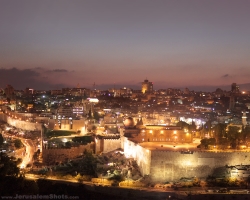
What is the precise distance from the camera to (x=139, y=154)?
14305 millimetres

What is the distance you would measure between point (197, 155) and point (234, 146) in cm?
264

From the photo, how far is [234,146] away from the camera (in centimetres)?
1516

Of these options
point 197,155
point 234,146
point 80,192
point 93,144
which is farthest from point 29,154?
point 234,146

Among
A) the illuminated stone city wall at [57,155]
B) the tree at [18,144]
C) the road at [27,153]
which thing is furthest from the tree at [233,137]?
the tree at [18,144]

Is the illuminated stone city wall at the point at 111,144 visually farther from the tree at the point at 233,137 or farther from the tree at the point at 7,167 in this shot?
the tree at the point at 7,167

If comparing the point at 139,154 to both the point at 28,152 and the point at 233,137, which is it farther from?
the point at 28,152

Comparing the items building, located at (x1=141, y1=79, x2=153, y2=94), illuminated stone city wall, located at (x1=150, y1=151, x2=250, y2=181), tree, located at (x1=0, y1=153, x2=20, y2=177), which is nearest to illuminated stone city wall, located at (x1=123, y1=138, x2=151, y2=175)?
illuminated stone city wall, located at (x1=150, y1=151, x2=250, y2=181)

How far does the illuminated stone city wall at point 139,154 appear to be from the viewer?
524 inches

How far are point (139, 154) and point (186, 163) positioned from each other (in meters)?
1.96

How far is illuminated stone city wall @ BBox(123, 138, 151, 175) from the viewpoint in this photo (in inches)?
524

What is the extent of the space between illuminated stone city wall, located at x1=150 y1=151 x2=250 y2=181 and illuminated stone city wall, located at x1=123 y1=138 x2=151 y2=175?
0.81 feet

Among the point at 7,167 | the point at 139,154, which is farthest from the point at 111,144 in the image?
Answer: the point at 7,167

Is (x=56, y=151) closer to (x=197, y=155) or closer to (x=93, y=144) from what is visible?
(x=93, y=144)

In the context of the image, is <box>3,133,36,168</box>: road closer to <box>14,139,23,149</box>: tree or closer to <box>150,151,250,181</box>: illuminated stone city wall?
<box>14,139,23,149</box>: tree
